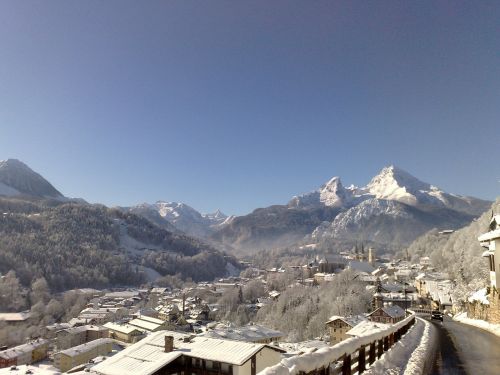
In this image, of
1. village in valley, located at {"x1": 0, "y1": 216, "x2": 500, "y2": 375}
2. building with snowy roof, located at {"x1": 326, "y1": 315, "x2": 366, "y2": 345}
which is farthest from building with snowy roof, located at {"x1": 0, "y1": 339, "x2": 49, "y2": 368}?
building with snowy roof, located at {"x1": 326, "y1": 315, "x2": 366, "y2": 345}

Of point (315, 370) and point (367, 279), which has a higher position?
point (315, 370)

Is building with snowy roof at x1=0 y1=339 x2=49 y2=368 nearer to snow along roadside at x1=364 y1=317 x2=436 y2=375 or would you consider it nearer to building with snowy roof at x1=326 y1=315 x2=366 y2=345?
building with snowy roof at x1=326 y1=315 x2=366 y2=345

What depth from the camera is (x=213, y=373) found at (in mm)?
35125

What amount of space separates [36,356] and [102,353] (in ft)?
50.4

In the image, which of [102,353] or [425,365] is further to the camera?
[102,353]

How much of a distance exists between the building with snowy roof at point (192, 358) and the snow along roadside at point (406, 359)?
68.5 feet

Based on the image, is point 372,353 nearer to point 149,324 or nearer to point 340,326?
point 340,326

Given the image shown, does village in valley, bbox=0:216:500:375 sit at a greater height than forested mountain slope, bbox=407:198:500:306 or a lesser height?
lesser

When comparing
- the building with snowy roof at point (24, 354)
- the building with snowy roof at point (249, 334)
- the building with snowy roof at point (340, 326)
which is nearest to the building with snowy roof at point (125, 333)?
the building with snowy roof at point (24, 354)

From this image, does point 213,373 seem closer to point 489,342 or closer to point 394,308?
point 489,342

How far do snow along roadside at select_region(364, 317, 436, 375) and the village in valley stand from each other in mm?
555

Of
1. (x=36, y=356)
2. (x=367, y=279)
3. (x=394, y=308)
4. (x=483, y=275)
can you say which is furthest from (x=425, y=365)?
(x=367, y=279)

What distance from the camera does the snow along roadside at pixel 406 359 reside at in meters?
11.4

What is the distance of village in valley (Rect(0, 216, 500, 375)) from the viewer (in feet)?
117
